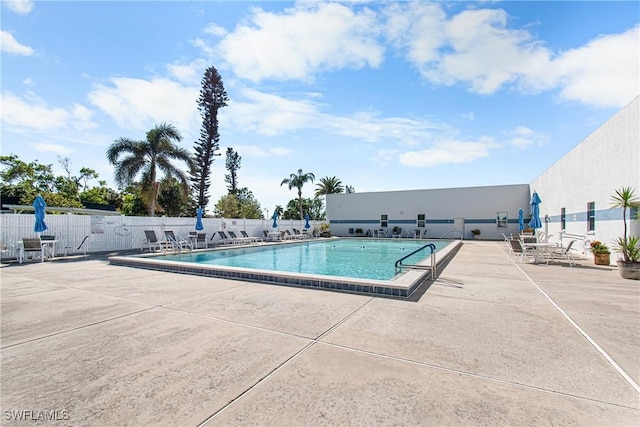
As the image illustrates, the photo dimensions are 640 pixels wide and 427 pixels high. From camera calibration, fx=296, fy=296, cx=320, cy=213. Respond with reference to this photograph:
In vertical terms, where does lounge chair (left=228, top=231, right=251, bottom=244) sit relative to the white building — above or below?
below

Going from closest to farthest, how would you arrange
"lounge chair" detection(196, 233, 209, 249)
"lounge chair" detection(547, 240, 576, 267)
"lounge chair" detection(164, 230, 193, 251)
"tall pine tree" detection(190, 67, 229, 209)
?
1. "lounge chair" detection(547, 240, 576, 267)
2. "lounge chair" detection(164, 230, 193, 251)
3. "lounge chair" detection(196, 233, 209, 249)
4. "tall pine tree" detection(190, 67, 229, 209)

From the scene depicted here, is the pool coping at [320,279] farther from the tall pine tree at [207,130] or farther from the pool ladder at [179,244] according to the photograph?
the tall pine tree at [207,130]

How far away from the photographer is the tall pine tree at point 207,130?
2872 centimetres

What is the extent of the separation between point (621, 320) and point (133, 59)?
47.1 ft

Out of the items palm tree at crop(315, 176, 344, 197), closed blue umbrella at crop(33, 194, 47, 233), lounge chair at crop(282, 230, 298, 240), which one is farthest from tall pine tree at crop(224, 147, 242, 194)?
closed blue umbrella at crop(33, 194, 47, 233)

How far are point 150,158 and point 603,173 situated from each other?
2265cm

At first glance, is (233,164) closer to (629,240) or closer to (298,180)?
(298,180)

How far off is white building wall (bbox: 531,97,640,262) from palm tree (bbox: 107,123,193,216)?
69.4 feet

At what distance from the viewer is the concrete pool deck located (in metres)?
2.08

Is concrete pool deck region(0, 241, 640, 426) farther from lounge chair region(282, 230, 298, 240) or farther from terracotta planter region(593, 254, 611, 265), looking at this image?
lounge chair region(282, 230, 298, 240)

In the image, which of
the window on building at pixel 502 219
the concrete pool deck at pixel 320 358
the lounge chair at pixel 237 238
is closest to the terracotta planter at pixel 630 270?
the concrete pool deck at pixel 320 358

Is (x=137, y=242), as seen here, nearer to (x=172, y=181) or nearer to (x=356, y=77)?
(x=172, y=181)

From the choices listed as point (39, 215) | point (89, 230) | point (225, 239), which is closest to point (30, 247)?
point (39, 215)

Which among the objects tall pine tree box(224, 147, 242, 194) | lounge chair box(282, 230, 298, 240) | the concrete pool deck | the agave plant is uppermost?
tall pine tree box(224, 147, 242, 194)
